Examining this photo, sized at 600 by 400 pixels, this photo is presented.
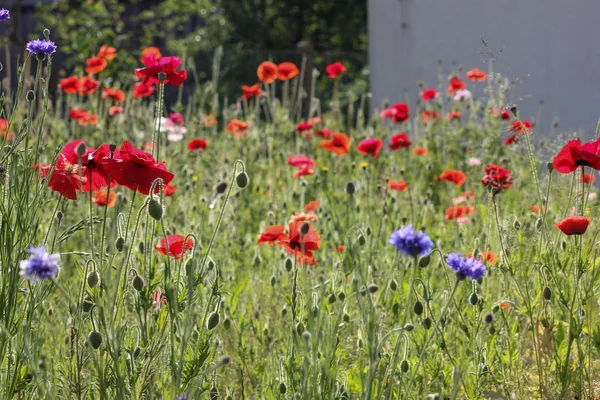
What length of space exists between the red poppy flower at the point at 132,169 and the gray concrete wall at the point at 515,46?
15.5 feet

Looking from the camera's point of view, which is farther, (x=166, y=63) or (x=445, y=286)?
(x=445, y=286)

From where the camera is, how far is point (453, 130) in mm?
5395

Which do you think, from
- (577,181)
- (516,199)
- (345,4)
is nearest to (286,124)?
(516,199)

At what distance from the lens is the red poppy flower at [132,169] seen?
68.9 inches

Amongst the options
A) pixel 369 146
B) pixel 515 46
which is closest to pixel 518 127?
pixel 369 146

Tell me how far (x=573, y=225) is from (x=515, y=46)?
535 centimetres

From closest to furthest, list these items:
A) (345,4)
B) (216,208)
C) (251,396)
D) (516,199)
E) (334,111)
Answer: (251,396) < (216,208) < (516,199) < (334,111) < (345,4)

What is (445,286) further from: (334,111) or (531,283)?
(334,111)

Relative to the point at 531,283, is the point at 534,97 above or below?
above

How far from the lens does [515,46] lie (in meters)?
7.00

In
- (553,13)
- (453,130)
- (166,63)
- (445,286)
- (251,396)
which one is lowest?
(251,396)

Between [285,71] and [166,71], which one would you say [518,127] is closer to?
[166,71]

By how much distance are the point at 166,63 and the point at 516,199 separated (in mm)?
2234

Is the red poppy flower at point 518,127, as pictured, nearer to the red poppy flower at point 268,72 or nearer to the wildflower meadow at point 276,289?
the wildflower meadow at point 276,289
